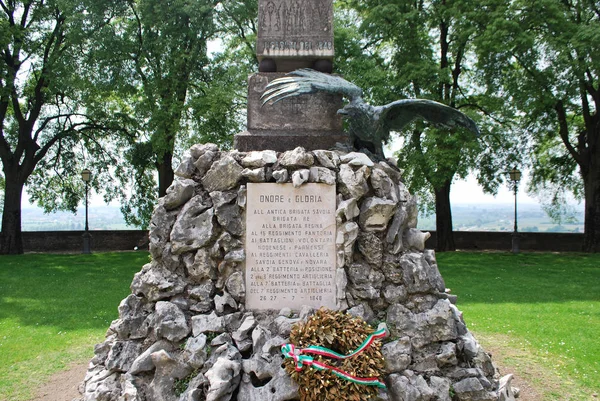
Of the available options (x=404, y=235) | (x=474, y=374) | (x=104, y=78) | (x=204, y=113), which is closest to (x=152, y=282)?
(x=404, y=235)

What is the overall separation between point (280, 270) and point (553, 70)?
628 inches

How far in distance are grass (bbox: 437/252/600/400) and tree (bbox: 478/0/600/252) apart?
491 cm

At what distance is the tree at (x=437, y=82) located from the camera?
643 inches

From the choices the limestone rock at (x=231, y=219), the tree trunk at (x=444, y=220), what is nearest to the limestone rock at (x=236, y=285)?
the limestone rock at (x=231, y=219)

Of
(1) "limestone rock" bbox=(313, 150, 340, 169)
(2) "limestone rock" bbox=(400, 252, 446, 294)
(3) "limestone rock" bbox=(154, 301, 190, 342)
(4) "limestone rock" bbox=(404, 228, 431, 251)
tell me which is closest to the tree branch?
(4) "limestone rock" bbox=(404, 228, 431, 251)

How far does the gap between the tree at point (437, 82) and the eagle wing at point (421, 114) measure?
10298mm

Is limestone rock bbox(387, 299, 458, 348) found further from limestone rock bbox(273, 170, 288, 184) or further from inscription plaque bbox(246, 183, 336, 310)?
limestone rock bbox(273, 170, 288, 184)

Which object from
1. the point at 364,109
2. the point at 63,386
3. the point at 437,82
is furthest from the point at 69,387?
the point at 437,82

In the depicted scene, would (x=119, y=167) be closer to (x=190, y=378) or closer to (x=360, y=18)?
(x=360, y=18)

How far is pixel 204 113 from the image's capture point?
1703cm

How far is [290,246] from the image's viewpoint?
515cm

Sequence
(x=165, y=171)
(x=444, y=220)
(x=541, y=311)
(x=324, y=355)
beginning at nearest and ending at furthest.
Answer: (x=324, y=355)
(x=541, y=311)
(x=165, y=171)
(x=444, y=220)

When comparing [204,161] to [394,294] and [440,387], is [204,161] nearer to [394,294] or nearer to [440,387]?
[394,294]

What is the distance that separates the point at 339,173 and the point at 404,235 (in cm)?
99
